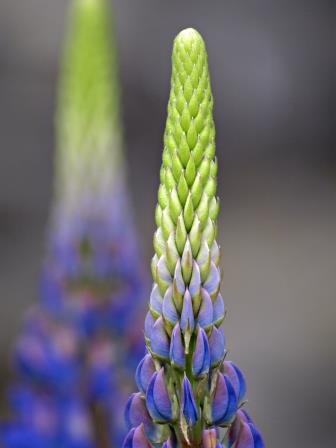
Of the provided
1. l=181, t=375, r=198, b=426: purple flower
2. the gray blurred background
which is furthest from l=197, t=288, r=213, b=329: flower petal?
the gray blurred background

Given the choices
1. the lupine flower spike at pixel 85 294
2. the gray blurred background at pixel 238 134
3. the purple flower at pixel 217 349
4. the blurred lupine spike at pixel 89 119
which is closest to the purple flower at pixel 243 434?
the purple flower at pixel 217 349

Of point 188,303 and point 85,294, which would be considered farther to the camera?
point 85,294

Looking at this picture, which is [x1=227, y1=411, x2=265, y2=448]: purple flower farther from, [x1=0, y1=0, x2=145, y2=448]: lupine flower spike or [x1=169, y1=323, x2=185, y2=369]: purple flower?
[x1=0, y1=0, x2=145, y2=448]: lupine flower spike

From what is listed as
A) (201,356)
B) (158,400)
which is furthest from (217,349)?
(158,400)

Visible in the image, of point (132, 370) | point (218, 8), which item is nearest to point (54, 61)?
point (218, 8)

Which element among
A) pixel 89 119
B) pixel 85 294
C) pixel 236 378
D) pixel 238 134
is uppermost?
pixel 238 134

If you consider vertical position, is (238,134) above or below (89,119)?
above

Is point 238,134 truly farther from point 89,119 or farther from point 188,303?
point 188,303
